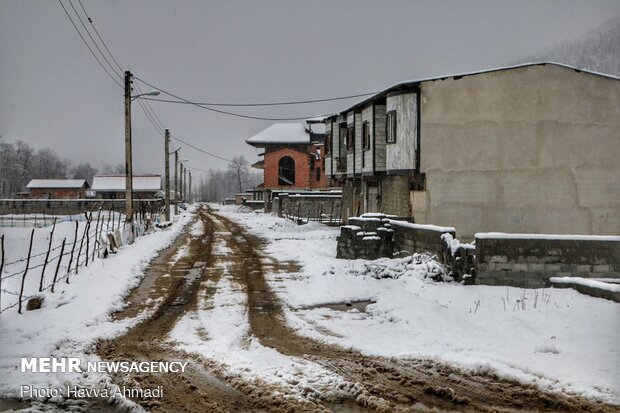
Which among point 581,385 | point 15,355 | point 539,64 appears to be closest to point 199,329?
point 15,355

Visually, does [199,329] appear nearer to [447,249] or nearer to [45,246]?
[447,249]

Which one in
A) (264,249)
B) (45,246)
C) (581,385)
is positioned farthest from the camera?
(45,246)

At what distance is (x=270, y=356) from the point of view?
7113 millimetres

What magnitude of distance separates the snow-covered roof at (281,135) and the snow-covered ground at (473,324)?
4098 cm

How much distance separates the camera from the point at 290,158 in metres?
55.3

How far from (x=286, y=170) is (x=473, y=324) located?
156 ft

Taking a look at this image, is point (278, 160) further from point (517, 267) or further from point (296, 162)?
point (517, 267)

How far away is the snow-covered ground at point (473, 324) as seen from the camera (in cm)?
672

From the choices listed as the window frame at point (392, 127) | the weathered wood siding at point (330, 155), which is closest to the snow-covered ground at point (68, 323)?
the window frame at point (392, 127)

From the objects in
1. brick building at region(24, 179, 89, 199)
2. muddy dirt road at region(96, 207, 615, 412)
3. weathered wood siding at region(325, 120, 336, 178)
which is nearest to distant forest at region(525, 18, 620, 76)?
weathered wood siding at region(325, 120, 336, 178)

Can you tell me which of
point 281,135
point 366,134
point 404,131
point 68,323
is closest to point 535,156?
point 404,131

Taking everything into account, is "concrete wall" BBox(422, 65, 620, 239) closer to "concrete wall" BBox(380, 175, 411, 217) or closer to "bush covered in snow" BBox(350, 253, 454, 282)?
"concrete wall" BBox(380, 175, 411, 217)

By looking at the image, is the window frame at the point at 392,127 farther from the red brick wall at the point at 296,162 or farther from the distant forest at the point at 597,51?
the distant forest at the point at 597,51

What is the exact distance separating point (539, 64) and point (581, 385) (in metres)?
15.8
